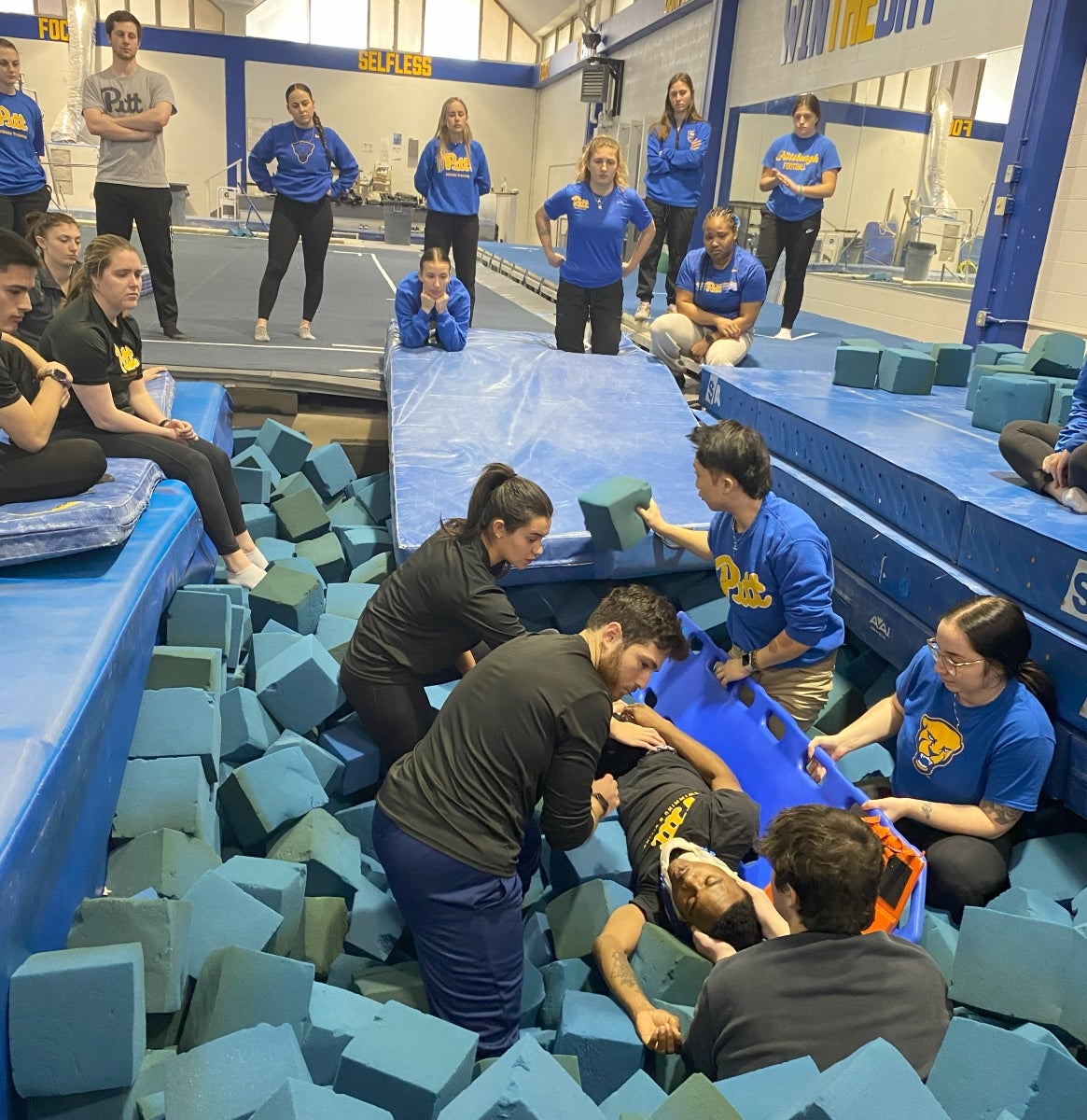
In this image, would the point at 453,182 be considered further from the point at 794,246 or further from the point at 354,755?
the point at 354,755

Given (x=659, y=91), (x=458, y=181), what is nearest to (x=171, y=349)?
(x=458, y=181)

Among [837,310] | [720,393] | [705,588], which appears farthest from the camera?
[837,310]

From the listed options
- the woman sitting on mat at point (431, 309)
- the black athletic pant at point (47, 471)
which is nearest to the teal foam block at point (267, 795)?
the black athletic pant at point (47, 471)

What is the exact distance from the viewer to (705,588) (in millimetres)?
3793

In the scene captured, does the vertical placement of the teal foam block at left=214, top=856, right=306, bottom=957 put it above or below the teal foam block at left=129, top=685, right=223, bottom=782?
below

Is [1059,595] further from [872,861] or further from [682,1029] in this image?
[682,1029]

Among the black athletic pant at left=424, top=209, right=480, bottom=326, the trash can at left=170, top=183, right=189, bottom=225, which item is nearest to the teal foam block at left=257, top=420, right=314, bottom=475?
the black athletic pant at left=424, top=209, right=480, bottom=326

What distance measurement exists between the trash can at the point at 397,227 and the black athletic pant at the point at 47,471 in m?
13.3

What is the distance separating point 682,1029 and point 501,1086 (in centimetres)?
75

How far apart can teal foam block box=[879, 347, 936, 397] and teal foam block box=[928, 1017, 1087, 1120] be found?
3.70 m

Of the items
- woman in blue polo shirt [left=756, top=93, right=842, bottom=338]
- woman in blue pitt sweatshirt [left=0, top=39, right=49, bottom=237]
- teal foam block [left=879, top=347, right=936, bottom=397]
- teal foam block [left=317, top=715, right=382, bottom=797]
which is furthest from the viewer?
woman in blue polo shirt [left=756, top=93, right=842, bottom=338]

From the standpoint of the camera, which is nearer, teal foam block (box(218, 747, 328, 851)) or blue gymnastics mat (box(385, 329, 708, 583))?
teal foam block (box(218, 747, 328, 851))

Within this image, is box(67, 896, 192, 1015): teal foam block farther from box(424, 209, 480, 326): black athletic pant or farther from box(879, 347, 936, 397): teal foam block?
box(424, 209, 480, 326): black athletic pant

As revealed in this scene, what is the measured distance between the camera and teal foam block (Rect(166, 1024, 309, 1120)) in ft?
5.06
